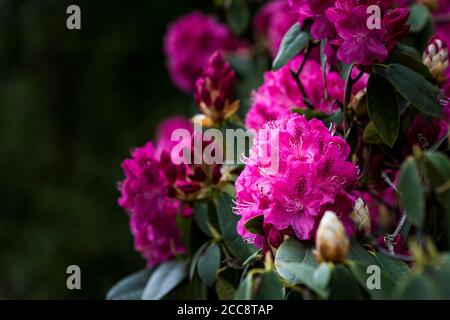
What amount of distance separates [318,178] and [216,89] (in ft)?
1.46

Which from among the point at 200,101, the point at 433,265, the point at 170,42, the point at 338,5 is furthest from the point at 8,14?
the point at 433,265

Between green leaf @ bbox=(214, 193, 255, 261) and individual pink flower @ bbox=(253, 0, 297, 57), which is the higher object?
individual pink flower @ bbox=(253, 0, 297, 57)

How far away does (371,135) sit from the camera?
1071 mm

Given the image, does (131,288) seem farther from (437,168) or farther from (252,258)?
(437,168)

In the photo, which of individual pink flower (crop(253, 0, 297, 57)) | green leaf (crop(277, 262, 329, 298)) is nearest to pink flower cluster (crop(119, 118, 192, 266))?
green leaf (crop(277, 262, 329, 298))

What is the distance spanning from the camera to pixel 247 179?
3.01 ft

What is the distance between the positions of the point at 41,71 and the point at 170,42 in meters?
1.32

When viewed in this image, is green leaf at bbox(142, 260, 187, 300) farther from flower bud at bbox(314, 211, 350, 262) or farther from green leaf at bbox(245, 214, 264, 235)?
flower bud at bbox(314, 211, 350, 262)

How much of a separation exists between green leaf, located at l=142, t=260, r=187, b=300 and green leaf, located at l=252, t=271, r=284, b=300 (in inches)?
20.5

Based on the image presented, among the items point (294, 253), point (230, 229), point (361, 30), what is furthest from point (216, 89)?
point (294, 253)

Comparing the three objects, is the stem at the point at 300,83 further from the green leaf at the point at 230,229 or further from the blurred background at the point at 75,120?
the blurred background at the point at 75,120

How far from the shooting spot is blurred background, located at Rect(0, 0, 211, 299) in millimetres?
2891

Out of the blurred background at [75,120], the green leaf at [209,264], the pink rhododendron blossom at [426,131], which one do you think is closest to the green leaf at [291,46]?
the pink rhododendron blossom at [426,131]
